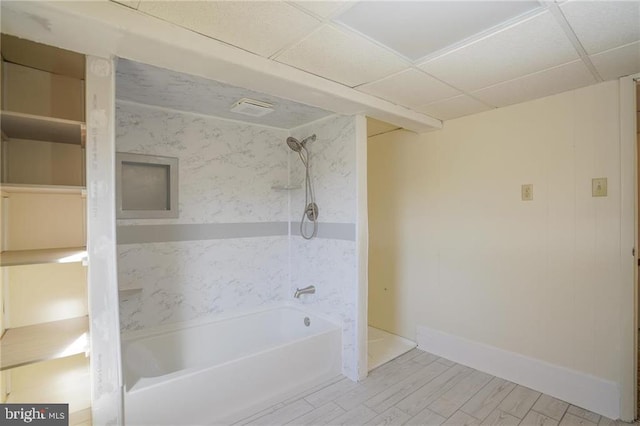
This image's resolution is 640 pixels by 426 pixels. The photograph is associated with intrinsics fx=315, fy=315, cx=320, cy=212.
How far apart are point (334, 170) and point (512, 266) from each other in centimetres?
164

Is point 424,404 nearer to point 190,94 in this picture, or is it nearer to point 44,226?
point 44,226

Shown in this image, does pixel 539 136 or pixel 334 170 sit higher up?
pixel 539 136

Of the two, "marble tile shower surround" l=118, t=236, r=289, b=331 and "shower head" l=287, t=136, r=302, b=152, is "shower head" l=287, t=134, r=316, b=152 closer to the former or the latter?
"shower head" l=287, t=136, r=302, b=152

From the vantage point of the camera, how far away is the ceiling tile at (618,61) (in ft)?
5.55

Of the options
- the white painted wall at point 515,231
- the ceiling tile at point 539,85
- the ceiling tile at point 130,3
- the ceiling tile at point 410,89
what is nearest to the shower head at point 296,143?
the ceiling tile at point 410,89

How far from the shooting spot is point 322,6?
1312mm

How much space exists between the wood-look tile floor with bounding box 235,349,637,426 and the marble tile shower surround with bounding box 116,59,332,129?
218cm

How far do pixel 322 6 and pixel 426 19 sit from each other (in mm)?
482

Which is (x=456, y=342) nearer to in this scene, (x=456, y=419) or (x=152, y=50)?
(x=456, y=419)

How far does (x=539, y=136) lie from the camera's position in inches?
94.0

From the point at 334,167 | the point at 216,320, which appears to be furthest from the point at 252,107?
the point at 216,320

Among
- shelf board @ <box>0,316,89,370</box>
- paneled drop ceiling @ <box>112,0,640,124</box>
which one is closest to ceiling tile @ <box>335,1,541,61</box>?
paneled drop ceiling @ <box>112,0,640,124</box>

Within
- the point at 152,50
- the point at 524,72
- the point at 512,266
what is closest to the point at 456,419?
the point at 512,266

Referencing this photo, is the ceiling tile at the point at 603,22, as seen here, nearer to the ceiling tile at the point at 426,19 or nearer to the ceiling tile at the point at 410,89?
the ceiling tile at the point at 426,19
